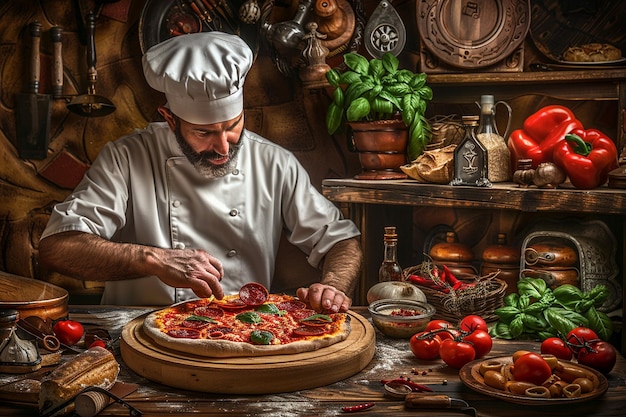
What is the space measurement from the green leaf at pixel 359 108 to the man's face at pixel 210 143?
0.53 meters

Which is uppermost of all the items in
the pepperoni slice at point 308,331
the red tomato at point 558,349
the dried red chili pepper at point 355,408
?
the pepperoni slice at point 308,331

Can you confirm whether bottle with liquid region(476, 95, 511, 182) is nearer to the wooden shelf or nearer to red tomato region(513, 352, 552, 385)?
the wooden shelf

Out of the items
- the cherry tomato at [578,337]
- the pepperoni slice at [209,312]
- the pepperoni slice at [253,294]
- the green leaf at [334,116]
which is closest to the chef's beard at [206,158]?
the green leaf at [334,116]

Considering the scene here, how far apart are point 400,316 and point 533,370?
27.7 inches

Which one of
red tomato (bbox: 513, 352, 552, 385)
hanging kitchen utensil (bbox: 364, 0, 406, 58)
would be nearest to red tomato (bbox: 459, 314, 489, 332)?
red tomato (bbox: 513, 352, 552, 385)

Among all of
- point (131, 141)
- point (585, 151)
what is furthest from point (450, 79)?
point (131, 141)

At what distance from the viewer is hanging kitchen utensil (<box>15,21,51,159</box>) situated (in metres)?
4.20

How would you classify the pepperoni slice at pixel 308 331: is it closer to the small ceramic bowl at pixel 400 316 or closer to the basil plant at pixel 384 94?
the small ceramic bowl at pixel 400 316

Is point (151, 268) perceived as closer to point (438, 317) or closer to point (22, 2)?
point (438, 317)

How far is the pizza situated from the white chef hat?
0.84m

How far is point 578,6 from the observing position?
3.69m

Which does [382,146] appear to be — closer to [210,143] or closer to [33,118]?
[210,143]

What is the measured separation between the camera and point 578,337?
277 cm

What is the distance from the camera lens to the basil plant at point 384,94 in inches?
143
